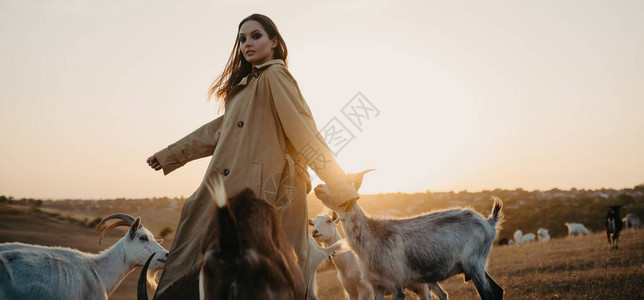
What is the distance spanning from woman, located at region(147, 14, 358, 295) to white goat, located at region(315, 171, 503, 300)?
374cm

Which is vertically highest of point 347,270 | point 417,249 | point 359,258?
point 417,249

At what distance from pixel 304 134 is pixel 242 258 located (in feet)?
3.09

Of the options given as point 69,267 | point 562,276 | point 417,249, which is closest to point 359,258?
point 417,249

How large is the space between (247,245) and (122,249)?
19.2 ft

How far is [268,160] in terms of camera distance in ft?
8.67

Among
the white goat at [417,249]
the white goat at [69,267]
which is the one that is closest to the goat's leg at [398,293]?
the white goat at [417,249]

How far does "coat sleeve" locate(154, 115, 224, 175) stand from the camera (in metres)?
3.49

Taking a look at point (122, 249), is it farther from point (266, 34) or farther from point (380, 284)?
point (266, 34)

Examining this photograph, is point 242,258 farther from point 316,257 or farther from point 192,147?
point 316,257

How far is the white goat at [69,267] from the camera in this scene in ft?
17.4

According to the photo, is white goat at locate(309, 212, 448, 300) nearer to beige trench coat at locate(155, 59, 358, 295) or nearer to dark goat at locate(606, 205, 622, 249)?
beige trench coat at locate(155, 59, 358, 295)

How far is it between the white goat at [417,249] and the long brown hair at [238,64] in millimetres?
3108

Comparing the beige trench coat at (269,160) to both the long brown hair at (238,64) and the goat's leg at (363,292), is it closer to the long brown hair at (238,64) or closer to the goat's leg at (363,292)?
the long brown hair at (238,64)

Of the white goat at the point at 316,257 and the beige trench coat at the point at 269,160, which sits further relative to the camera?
the white goat at the point at 316,257
